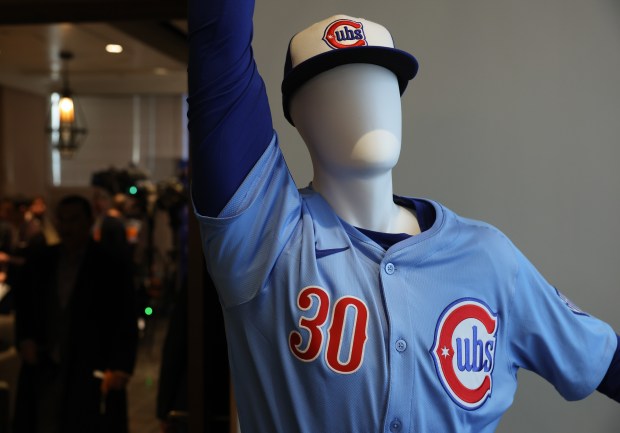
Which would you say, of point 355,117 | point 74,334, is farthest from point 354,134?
point 74,334

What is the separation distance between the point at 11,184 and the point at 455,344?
26.7 feet

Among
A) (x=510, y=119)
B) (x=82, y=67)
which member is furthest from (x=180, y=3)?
(x=82, y=67)

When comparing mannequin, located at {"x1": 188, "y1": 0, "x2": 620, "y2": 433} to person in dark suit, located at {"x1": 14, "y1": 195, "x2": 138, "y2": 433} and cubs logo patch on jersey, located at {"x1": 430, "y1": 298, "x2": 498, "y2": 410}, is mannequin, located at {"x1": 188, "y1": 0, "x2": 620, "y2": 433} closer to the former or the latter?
cubs logo patch on jersey, located at {"x1": 430, "y1": 298, "x2": 498, "y2": 410}

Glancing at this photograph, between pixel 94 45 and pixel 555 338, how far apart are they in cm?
568

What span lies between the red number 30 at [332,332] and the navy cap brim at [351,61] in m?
0.29

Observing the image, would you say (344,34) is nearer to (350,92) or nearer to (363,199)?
(350,92)

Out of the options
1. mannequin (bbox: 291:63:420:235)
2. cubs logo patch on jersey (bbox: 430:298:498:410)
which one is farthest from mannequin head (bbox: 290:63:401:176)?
cubs logo patch on jersey (bbox: 430:298:498:410)

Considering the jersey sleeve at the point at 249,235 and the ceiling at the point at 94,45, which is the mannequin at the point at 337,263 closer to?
the jersey sleeve at the point at 249,235

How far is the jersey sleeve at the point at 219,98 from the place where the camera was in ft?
2.86

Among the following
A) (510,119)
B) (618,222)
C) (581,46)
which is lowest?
(618,222)

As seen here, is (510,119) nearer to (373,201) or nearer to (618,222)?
(618,222)

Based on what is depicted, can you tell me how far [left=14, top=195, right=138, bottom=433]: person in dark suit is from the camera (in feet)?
9.36

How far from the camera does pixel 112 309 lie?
293 cm

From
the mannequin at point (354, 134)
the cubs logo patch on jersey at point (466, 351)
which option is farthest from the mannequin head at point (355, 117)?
the cubs logo patch on jersey at point (466, 351)
